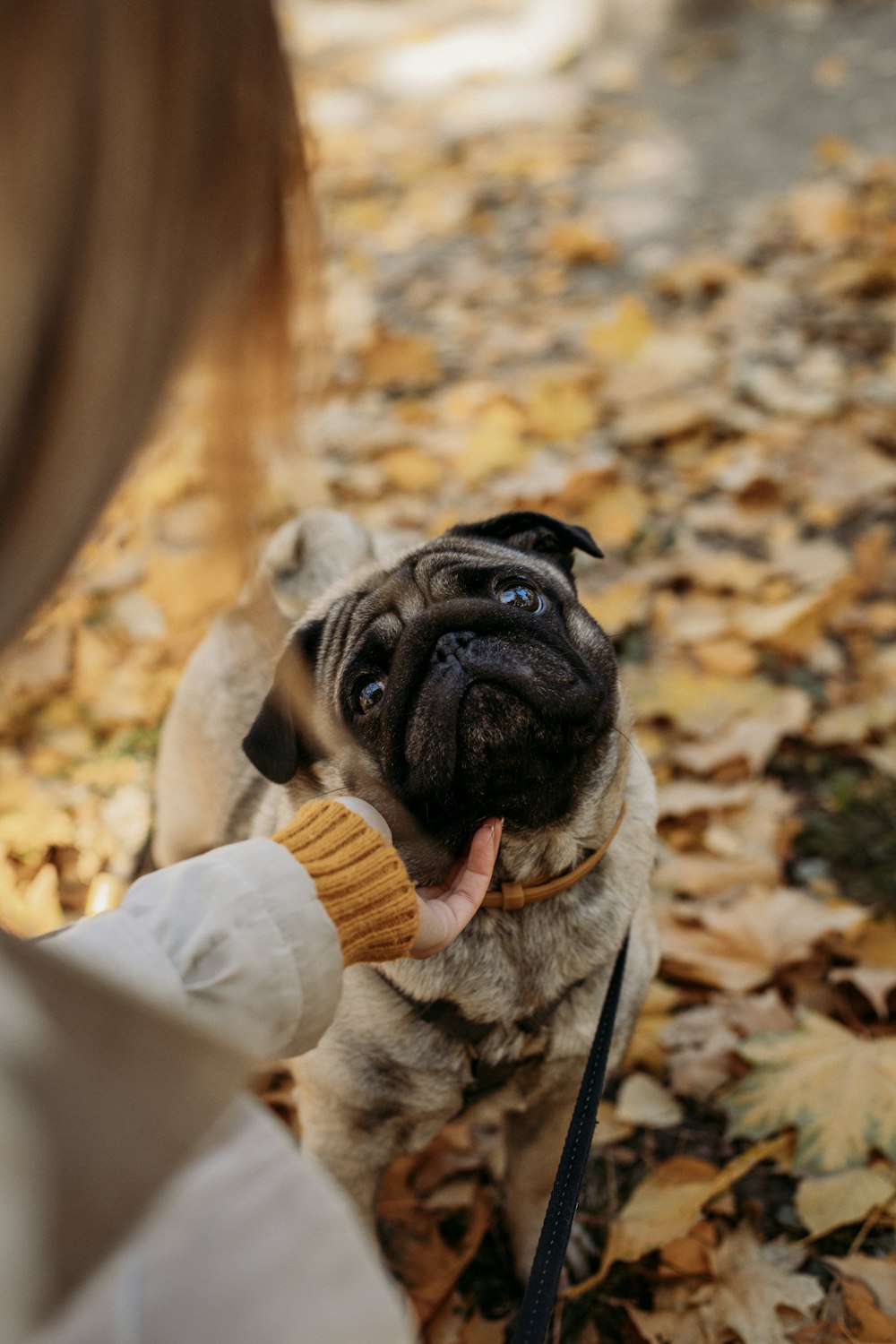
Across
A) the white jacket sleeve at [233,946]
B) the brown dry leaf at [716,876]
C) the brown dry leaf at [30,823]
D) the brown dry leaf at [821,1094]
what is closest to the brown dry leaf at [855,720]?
the brown dry leaf at [716,876]

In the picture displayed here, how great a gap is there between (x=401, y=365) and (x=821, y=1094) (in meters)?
4.06

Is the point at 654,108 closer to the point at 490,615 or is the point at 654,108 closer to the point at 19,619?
the point at 490,615

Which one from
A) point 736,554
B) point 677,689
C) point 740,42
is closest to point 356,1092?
point 677,689

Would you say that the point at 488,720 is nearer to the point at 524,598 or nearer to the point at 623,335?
the point at 524,598

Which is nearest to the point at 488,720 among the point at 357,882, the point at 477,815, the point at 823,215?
the point at 477,815

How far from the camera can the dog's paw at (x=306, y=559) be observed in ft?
8.58

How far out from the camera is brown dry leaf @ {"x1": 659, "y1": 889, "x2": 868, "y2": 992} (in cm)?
243

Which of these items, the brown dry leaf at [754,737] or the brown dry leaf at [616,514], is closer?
the brown dry leaf at [754,737]

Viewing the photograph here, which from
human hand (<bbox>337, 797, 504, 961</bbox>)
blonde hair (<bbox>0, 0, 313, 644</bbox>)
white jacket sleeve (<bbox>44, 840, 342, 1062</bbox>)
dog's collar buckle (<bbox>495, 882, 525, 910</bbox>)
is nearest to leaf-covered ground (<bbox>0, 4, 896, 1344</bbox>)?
blonde hair (<bbox>0, 0, 313, 644</bbox>)

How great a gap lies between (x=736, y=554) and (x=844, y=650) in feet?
1.96

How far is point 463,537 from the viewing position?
2262 millimetres

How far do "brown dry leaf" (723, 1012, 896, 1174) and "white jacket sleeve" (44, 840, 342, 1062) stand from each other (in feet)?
4.14

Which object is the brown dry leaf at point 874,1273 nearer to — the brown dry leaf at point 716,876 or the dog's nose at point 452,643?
the brown dry leaf at point 716,876

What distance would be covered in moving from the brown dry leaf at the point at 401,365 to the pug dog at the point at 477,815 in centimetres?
302
